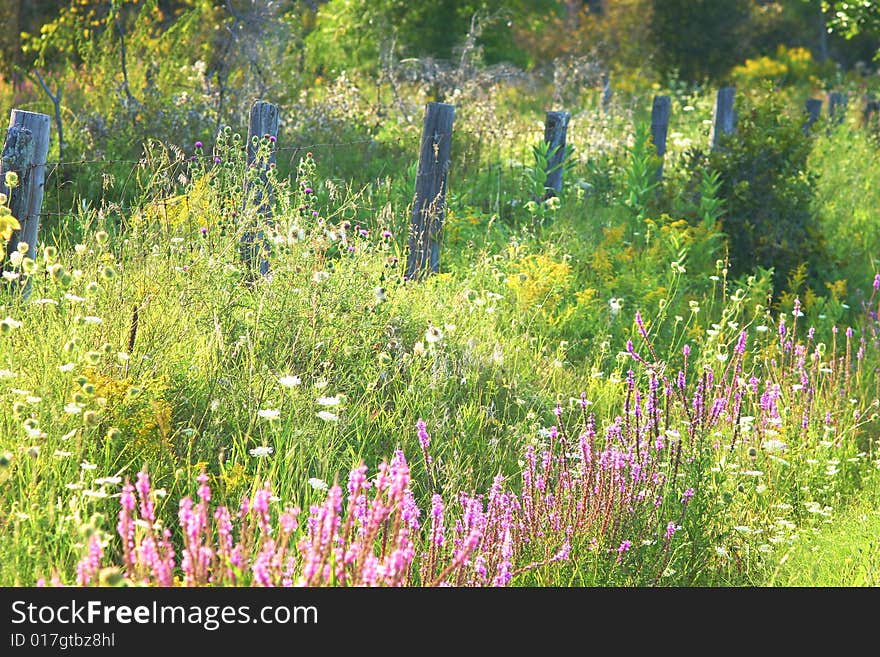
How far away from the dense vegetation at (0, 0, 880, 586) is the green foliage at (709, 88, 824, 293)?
22 millimetres

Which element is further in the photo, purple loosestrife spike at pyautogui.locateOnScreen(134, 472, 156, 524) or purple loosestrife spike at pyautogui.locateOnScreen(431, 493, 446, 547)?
purple loosestrife spike at pyautogui.locateOnScreen(431, 493, 446, 547)

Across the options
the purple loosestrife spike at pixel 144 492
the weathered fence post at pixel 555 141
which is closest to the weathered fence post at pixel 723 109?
the weathered fence post at pixel 555 141

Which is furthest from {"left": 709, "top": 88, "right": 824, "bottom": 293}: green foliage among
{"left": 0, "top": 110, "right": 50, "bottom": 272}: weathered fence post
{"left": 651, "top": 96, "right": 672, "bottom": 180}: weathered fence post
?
{"left": 0, "top": 110, "right": 50, "bottom": 272}: weathered fence post

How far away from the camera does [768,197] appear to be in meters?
7.41

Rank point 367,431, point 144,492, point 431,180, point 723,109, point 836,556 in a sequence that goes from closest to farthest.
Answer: point 144,492
point 836,556
point 367,431
point 431,180
point 723,109

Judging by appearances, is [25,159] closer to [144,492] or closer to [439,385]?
[439,385]

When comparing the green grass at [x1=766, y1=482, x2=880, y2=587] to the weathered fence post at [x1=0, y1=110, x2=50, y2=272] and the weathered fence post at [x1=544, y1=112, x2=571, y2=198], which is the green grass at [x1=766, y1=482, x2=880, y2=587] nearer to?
the weathered fence post at [x1=0, y1=110, x2=50, y2=272]

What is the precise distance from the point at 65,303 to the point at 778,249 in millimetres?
5076

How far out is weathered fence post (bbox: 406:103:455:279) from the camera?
6.34 metres

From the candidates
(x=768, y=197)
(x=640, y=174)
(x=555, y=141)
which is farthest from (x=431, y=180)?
(x=768, y=197)

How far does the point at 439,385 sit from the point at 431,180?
7.69 ft

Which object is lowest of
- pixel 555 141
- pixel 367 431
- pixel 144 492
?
pixel 367 431

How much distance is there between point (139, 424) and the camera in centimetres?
350

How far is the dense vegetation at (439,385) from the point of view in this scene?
3029mm
